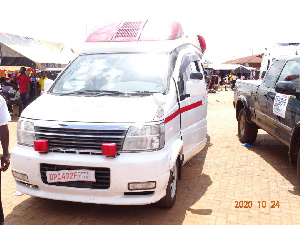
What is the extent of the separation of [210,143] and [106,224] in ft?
15.6

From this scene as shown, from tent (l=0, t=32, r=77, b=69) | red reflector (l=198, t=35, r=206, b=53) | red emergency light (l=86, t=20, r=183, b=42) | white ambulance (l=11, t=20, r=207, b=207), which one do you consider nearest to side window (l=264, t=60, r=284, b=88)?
red reflector (l=198, t=35, r=206, b=53)

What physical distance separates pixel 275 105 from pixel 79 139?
377cm

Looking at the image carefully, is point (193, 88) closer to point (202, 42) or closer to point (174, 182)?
point (174, 182)

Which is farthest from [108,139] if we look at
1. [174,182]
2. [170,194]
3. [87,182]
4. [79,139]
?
→ [174,182]

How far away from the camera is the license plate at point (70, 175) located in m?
3.54

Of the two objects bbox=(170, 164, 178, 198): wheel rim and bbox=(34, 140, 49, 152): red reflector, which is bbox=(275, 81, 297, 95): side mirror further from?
bbox=(34, 140, 49, 152): red reflector

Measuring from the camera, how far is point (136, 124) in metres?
3.60

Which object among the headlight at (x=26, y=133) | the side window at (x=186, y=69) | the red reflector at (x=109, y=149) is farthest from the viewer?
the side window at (x=186, y=69)

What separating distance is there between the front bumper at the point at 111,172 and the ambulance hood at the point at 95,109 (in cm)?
39

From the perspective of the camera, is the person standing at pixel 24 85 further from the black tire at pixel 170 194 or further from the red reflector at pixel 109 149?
the red reflector at pixel 109 149

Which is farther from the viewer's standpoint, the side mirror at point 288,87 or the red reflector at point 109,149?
the side mirror at point 288,87

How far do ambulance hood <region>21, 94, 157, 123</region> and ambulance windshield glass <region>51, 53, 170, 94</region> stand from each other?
0.34m

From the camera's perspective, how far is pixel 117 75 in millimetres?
4684

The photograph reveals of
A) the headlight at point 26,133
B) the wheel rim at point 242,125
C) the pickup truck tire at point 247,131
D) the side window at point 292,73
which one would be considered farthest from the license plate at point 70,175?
the wheel rim at point 242,125
